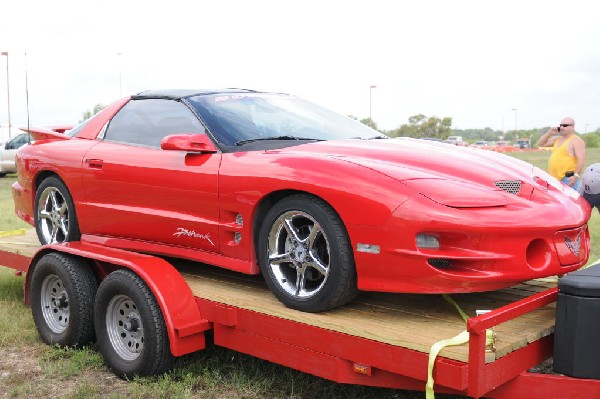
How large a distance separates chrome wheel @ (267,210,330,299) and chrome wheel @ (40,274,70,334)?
5.98 feet

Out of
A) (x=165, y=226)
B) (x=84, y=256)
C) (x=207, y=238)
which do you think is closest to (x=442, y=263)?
(x=207, y=238)

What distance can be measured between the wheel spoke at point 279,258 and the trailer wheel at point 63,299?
1542 mm

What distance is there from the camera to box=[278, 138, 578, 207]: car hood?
3.26 m

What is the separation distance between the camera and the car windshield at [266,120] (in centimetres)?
427

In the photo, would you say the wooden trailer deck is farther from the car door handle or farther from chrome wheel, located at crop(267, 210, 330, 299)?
the car door handle

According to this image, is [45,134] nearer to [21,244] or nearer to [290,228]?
[21,244]

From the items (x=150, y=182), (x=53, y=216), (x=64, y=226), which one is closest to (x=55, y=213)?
(x=53, y=216)

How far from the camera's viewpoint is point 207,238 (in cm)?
411

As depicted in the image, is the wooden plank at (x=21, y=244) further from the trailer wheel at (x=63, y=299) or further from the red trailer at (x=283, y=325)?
the trailer wheel at (x=63, y=299)

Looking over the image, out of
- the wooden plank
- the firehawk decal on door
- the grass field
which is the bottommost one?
the grass field

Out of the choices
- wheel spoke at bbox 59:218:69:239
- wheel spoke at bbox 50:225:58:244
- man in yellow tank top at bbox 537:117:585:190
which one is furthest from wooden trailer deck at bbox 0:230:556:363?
man in yellow tank top at bbox 537:117:585:190

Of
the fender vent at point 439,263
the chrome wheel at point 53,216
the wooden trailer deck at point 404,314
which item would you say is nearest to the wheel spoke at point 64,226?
the chrome wheel at point 53,216

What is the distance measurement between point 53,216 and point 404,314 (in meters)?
3.10

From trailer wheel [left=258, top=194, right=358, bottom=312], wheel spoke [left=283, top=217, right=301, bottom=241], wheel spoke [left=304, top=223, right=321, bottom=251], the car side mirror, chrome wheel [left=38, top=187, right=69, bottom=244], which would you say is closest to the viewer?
trailer wheel [left=258, top=194, right=358, bottom=312]
